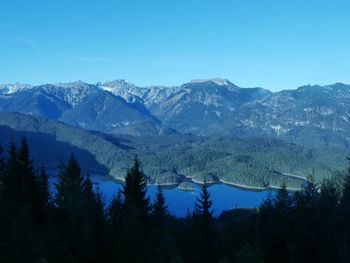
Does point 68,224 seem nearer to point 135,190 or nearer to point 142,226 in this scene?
point 142,226

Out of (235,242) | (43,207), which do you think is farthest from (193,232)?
(43,207)

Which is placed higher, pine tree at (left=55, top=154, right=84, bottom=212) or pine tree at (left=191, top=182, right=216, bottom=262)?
pine tree at (left=55, top=154, right=84, bottom=212)

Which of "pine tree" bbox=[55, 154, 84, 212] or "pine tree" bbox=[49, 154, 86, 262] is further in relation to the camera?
"pine tree" bbox=[55, 154, 84, 212]

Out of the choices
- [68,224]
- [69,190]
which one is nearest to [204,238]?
[68,224]

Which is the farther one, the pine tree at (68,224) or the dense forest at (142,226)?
the dense forest at (142,226)

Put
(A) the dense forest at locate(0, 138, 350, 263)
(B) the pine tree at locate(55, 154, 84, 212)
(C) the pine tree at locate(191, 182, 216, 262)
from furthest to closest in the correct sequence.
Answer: (C) the pine tree at locate(191, 182, 216, 262)
(B) the pine tree at locate(55, 154, 84, 212)
(A) the dense forest at locate(0, 138, 350, 263)

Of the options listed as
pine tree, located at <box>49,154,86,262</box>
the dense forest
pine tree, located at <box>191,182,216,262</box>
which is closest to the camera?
pine tree, located at <box>49,154,86,262</box>

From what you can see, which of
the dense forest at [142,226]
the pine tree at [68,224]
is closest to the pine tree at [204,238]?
the dense forest at [142,226]

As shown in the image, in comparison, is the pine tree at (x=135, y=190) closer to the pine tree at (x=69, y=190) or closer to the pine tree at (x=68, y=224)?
the pine tree at (x=69, y=190)

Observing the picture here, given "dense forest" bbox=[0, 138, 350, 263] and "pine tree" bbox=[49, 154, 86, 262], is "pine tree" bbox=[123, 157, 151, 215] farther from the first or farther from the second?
"pine tree" bbox=[49, 154, 86, 262]

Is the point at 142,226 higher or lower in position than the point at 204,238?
higher

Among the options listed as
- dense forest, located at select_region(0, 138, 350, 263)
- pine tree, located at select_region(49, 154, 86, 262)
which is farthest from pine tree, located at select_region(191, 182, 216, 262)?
pine tree, located at select_region(49, 154, 86, 262)

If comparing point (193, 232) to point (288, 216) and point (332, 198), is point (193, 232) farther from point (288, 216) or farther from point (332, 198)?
point (332, 198)

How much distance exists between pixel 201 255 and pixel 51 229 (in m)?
15.2
